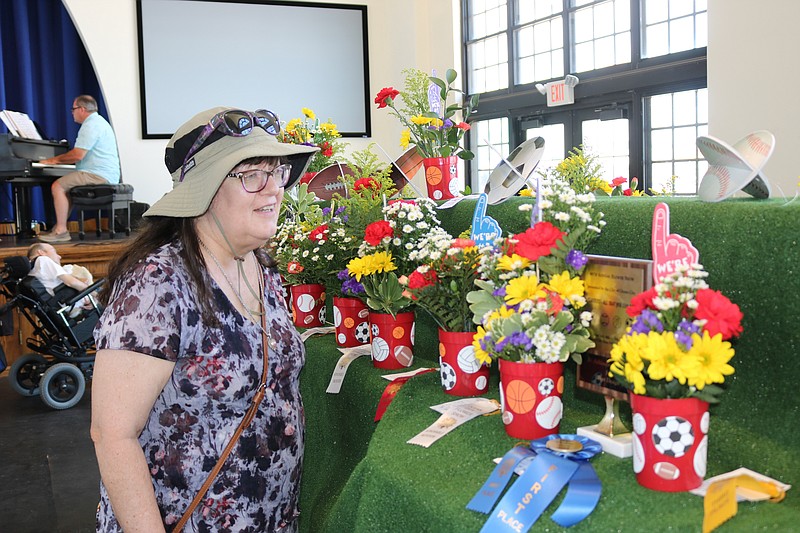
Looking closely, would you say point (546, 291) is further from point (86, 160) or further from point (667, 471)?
point (86, 160)

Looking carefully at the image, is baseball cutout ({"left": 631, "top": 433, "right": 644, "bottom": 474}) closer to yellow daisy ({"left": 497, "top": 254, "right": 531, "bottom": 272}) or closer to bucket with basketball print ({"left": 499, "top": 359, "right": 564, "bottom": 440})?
bucket with basketball print ({"left": 499, "top": 359, "right": 564, "bottom": 440})

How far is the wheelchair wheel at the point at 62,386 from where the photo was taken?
222 inches

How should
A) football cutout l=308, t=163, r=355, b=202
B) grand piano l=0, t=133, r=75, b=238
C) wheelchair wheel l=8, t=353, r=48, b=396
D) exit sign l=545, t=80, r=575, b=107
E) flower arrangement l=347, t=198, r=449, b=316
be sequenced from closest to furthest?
flower arrangement l=347, t=198, r=449, b=316 < football cutout l=308, t=163, r=355, b=202 < wheelchair wheel l=8, t=353, r=48, b=396 < exit sign l=545, t=80, r=575, b=107 < grand piano l=0, t=133, r=75, b=238

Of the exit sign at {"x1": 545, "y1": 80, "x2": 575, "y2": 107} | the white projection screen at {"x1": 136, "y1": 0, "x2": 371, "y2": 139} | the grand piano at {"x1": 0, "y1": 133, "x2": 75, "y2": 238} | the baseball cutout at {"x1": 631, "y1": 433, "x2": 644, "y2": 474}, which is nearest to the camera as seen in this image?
the baseball cutout at {"x1": 631, "y1": 433, "x2": 644, "y2": 474}

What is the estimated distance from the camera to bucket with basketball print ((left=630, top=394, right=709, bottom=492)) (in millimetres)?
1142

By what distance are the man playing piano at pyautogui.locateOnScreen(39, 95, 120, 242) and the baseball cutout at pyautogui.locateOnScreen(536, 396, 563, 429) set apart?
776cm

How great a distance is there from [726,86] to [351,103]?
554 cm

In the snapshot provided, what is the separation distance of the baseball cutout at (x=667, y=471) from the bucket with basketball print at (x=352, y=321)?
1237 mm

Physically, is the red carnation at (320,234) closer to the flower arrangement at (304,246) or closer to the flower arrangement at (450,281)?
the flower arrangement at (304,246)

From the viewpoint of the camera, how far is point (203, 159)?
1571 mm

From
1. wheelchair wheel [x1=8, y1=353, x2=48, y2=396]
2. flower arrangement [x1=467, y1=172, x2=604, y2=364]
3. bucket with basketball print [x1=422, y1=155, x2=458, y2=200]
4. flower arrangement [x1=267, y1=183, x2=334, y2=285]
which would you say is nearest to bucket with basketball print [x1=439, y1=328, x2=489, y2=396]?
flower arrangement [x1=467, y1=172, x2=604, y2=364]

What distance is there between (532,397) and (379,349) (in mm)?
694

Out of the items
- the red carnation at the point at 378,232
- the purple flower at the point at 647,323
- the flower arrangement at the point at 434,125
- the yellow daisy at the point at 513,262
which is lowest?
the purple flower at the point at 647,323

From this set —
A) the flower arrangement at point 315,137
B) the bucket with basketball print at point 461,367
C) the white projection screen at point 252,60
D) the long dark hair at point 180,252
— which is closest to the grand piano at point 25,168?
the white projection screen at point 252,60
